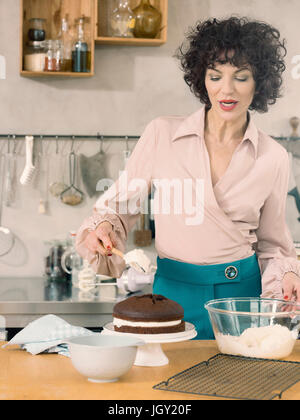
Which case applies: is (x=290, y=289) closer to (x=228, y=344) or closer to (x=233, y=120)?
(x=228, y=344)

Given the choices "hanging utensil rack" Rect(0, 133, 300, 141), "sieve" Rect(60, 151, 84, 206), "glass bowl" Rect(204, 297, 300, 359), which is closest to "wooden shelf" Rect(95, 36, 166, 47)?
"hanging utensil rack" Rect(0, 133, 300, 141)

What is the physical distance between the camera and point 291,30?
3.32 m

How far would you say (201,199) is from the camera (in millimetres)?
2000

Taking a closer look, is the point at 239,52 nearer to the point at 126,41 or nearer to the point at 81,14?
the point at 126,41

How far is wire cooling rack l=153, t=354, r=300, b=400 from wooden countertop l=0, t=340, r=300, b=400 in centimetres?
2

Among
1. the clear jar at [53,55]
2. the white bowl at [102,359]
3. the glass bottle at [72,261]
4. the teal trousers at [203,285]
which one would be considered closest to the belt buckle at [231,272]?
the teal trousers at [203,285]

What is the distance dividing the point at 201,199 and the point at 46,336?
2.34 ft

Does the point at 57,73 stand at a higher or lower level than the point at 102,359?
higher

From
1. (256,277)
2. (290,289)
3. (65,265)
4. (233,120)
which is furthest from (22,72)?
(290,289)

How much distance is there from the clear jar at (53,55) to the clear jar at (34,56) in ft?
0.07

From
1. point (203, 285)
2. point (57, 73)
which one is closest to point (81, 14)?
point (57, 73)

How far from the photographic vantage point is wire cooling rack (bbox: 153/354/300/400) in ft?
3.72

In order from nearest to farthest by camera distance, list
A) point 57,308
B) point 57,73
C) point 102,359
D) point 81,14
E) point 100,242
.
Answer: point 102,359 < point 100,242 < point 57,308 < point 57,73 < point 81,14

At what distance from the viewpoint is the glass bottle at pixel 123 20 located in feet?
10.0
